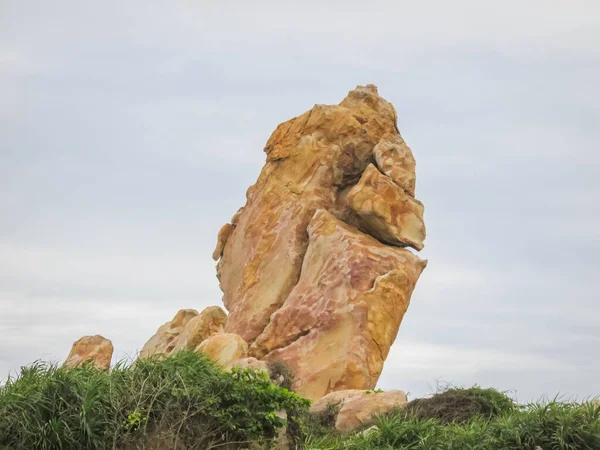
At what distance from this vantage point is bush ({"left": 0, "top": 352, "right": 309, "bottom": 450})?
11.7 m

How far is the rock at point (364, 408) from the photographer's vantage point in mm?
18625

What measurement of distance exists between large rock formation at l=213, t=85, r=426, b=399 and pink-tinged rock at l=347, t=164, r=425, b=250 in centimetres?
3

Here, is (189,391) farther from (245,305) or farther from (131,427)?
(245,305)

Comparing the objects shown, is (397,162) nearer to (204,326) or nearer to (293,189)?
(293,189)

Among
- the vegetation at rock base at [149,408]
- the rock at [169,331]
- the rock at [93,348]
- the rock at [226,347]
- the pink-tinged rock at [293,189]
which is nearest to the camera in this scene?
the vegetation at rock base at [149,408]

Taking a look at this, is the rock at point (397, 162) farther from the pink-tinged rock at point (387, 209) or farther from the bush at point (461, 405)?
the bush at point (461, 405)

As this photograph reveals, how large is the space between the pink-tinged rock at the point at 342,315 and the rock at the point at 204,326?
82.7 inches

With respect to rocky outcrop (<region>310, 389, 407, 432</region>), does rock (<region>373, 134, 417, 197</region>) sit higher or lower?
higher

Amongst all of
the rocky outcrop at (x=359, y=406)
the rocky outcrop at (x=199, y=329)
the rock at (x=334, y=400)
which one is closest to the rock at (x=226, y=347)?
the rocky outcrop at (x=199, y=329)

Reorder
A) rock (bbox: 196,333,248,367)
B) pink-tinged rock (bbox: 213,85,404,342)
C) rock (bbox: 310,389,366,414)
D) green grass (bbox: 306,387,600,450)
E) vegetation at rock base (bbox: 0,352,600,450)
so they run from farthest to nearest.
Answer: pink-tinged rock (bbox: 213,85,404,342) < rock (bbox: 196,333,248,367) < rock (bbox: 310,389,366,414) < green grass (bbox: 306,387,600,450) < vegetation at rock base (bbox: 0,352,600,450)

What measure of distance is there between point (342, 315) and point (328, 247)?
2.11 meters

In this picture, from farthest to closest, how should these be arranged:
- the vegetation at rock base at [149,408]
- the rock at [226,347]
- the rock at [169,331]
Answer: the rock at [169,331] → the rock at [226,347] → the vegetation at rock base at [149,408]

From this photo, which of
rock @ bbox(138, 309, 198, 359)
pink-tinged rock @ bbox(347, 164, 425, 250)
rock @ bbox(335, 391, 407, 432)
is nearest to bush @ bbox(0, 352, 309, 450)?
rock @ bbox(335, 391, 407, 432)

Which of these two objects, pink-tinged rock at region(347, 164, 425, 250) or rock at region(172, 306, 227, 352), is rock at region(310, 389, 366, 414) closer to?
pink-tinged rock at region(347, 164, 425, 250)
